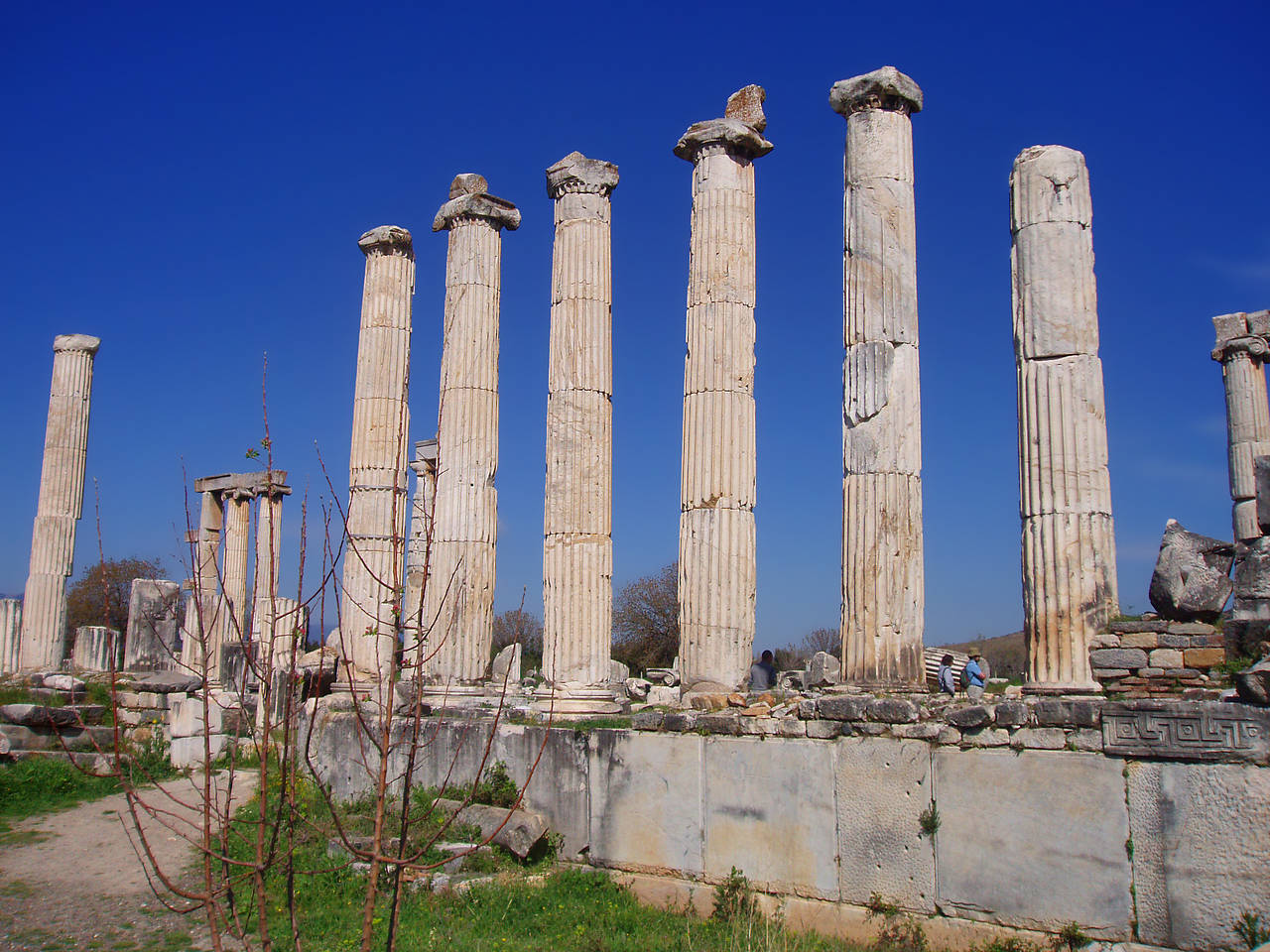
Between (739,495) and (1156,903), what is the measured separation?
7.34 metres

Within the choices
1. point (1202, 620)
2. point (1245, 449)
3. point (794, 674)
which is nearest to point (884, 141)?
point (1202, 620)

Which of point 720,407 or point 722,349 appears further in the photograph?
point 722,349

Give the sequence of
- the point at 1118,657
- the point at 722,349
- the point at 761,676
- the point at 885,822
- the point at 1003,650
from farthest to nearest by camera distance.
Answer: the point at 1003,650, the point at 761,676, the point at 722,349, the point at 1118,657, the point at 885,822

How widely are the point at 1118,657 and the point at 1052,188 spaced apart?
5.29 meters

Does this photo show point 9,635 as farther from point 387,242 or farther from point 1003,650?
point 1003,650

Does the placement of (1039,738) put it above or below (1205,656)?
below

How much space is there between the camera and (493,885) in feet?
32.2

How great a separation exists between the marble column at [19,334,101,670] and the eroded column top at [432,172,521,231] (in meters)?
14.4

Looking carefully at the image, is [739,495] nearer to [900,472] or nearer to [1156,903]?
[900,472]

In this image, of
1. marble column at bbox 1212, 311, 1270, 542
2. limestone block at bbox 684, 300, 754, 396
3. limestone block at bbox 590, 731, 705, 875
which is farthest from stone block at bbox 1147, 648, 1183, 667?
marble column at bbox 1212, 311, 1270, 542

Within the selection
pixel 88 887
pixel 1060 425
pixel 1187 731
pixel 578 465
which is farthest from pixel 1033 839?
pixel 88 887

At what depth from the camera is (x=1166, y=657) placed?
34.3ft

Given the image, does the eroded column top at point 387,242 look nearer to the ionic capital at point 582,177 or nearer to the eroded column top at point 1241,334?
the ionic capital at point 582,177

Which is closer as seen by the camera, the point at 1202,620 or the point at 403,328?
the point at 1202,620
